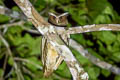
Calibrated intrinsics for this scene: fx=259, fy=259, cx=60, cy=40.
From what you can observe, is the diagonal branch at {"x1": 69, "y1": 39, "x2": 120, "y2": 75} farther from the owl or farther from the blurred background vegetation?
the owl

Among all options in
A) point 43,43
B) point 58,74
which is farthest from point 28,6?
point 58,74

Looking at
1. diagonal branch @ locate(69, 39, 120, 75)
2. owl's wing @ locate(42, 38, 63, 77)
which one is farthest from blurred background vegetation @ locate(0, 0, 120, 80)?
owl's wing @ locate(42, 38, 63, 77)

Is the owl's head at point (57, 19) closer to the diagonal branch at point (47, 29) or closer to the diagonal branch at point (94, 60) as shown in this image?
the diagonal branch at point (47, 29)

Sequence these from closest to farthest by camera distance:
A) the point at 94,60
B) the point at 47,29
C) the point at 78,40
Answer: the point at 47,29 < the point at 94,60 < the point at 78,40

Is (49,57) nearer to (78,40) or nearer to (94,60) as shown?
(94,60)

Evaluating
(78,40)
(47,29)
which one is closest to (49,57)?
(47,29)

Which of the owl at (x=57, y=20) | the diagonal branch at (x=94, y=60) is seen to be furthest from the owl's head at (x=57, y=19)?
the diagonal branch at (x=94, y=60)
